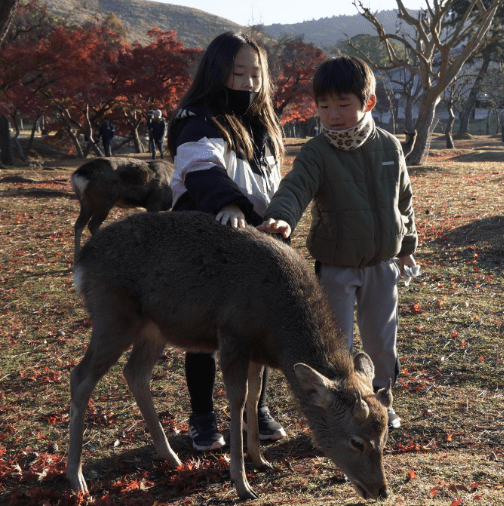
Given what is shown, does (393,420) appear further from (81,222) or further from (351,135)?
(81,222)

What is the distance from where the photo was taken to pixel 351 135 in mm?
3682

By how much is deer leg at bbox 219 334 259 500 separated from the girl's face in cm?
171

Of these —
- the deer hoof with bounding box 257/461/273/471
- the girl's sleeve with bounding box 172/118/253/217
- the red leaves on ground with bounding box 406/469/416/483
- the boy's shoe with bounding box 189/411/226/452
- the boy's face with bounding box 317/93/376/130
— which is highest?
the boy's face with bounding box 317/93/376/130

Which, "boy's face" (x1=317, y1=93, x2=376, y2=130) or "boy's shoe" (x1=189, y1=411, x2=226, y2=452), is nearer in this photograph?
"boy's face" (x1=317, y1=93, x2=376, y2=130)

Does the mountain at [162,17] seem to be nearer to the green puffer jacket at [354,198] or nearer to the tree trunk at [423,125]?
the tree trunk at [423,125]

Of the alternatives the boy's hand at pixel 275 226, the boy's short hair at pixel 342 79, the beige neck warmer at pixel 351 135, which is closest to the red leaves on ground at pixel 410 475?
the boy's hand at pixel 275 226

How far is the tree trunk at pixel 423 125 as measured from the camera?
20891 millimetres

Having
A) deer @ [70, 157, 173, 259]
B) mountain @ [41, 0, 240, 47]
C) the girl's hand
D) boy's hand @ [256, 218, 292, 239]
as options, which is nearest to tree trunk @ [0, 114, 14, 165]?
deer @ [70, 157, 173, 259]

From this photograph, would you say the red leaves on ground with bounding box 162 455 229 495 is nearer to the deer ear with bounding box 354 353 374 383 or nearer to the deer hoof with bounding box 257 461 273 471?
the deer hoof with bounding box 257 461 273 471

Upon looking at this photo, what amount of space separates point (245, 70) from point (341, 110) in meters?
0.71

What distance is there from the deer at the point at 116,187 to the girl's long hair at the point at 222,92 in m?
6.52

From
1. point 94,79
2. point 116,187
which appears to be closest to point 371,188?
point 116,187

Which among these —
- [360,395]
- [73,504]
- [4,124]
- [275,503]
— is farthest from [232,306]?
[4,124]

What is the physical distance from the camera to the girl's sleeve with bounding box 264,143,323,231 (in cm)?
340
